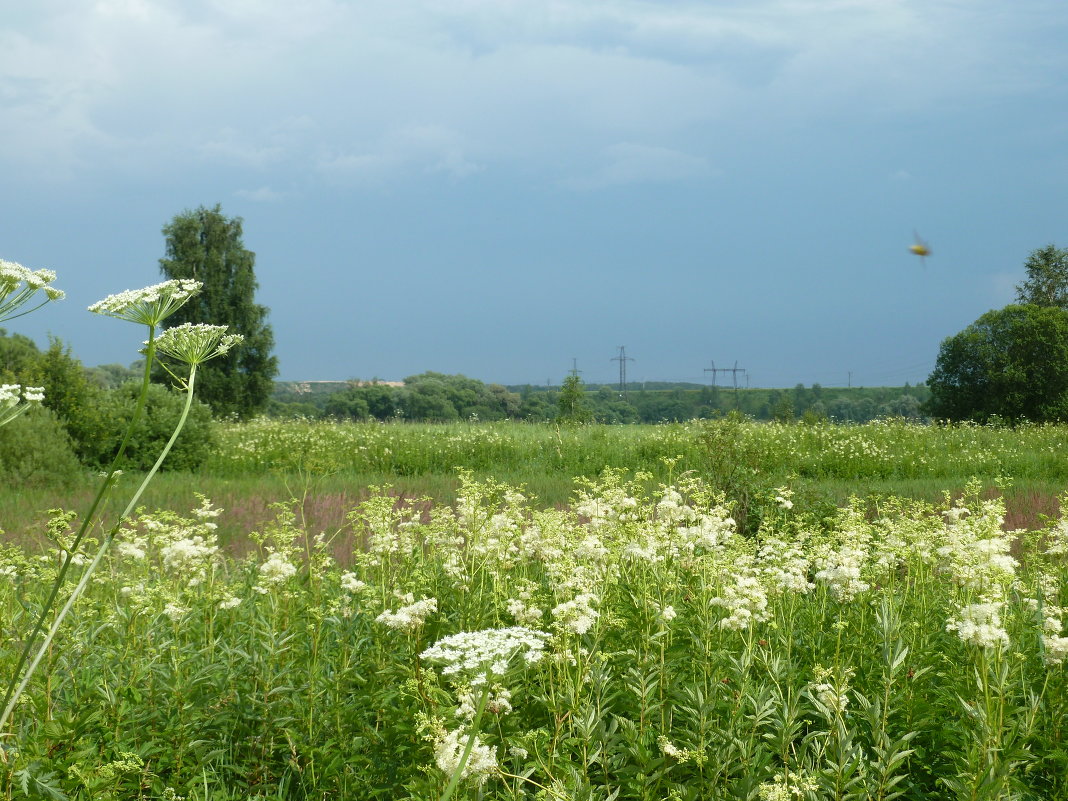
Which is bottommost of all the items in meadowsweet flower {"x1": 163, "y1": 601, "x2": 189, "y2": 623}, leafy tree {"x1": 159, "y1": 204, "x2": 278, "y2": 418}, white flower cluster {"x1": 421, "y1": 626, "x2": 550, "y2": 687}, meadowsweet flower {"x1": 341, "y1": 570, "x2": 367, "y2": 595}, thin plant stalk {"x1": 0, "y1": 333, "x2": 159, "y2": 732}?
meadowsweet flower {"x1": 163, "y1": 601, "x2": 189, "y2": 623}

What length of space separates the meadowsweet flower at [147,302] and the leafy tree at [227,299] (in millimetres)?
41231

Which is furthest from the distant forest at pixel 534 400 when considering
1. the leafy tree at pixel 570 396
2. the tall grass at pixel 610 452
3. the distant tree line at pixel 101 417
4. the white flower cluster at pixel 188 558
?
the white flower cluster at pixel 188 558

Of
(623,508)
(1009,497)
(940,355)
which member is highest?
(940,355)

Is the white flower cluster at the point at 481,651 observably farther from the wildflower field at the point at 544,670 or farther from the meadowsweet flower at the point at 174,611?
the meadowsweet flower at the point at 174,611

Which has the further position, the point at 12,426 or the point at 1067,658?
the point at 12,426

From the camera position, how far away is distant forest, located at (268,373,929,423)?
64.6 meters

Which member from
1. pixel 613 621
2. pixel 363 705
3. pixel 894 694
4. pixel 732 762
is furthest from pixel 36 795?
pixel 894 694

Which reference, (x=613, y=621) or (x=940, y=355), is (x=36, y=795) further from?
(x=940, y=355)

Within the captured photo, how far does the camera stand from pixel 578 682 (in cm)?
288

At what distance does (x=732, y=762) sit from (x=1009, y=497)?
13.2 meters

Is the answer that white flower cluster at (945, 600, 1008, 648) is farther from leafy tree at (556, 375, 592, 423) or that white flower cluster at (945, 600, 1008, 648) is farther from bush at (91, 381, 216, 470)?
leafy tree at (556, 375, 592, 423)

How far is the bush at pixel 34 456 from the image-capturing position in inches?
547

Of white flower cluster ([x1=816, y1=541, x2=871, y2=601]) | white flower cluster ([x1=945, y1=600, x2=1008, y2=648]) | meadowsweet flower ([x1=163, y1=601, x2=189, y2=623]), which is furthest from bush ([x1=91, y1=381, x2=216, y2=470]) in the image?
white flower cluster ([x1=945, y1=600, x2=1008, y2=648])

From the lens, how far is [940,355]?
45594mm
